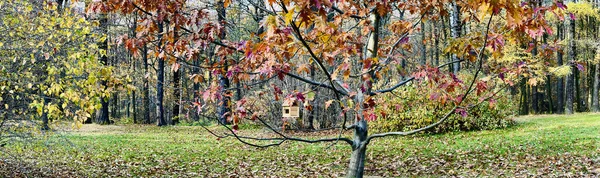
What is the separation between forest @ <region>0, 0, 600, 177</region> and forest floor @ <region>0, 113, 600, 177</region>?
4 centimetres

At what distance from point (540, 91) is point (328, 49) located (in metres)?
30.1

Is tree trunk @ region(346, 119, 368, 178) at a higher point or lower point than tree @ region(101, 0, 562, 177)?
lower

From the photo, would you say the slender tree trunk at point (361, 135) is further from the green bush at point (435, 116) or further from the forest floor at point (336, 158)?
the green bush at point (435, 116)

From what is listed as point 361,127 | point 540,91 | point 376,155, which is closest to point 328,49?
point 361,127

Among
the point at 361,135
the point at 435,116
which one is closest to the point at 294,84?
the point at 435,116

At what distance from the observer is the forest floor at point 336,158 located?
7.15 m

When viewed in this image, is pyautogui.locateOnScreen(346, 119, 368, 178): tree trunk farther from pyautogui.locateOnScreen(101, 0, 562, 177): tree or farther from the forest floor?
the forest floor

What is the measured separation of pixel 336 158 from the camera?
884 cm

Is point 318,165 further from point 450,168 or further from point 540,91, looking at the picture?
point 540,91

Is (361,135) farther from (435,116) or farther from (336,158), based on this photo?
(435,116)

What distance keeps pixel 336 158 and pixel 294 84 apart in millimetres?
5865

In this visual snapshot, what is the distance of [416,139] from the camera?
11273mm

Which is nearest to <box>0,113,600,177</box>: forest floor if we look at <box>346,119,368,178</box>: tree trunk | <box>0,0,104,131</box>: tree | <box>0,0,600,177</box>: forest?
<box>0,0,600,177</box>: forest

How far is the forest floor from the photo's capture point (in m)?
7.15
